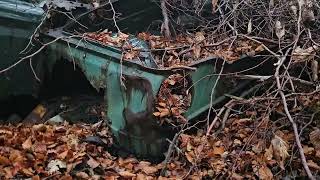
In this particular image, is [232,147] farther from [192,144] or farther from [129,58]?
[129,58]

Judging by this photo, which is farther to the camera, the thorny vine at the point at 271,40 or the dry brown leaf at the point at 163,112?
the thorny vine at the point at 271,40

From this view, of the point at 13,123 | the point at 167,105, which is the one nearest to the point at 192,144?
the point at 167,105

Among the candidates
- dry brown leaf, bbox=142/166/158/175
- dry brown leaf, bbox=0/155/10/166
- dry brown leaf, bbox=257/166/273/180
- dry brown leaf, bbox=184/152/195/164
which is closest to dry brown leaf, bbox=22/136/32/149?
dry brown leaf, bbox=0/155/10/166

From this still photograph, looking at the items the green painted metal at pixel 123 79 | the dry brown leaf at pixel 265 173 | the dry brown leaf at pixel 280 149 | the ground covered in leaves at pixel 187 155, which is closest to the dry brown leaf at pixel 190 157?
the ground covered in leaves at pixel 187 155

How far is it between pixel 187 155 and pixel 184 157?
0.08 meters

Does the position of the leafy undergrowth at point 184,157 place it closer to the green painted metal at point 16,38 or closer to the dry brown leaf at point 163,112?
the dry brown leaf at point 163,112

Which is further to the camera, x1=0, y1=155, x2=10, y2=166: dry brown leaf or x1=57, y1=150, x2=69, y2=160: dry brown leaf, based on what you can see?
x1=57, y1=150, x2=69, y2=160: dry brown leaf

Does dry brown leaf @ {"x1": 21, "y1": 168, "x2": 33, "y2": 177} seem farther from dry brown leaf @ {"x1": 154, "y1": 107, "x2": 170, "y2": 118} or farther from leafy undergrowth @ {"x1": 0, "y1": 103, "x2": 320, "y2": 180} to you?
dry brown leaf @ {"x1": 154, "y1": 107, "x2": 170, "y2": 118}

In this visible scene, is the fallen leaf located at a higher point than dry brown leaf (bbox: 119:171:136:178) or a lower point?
higher

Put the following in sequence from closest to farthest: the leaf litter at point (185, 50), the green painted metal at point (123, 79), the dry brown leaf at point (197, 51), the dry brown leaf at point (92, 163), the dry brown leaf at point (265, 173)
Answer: the dry brown leaf at point (265, 173) < the dry brown leaf at point (92, 163) < the green painted metal at point (123, 79) < the leaf litter at point (185, 50) < the dry brown leaf at point (197, 51)

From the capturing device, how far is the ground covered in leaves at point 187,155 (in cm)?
313

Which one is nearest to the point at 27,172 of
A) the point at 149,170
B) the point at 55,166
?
the point at 55,166

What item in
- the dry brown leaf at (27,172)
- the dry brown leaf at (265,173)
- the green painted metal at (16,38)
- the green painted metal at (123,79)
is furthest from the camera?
the green painted metal at (16,38)

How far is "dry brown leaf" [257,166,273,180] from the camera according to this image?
3120 mm
